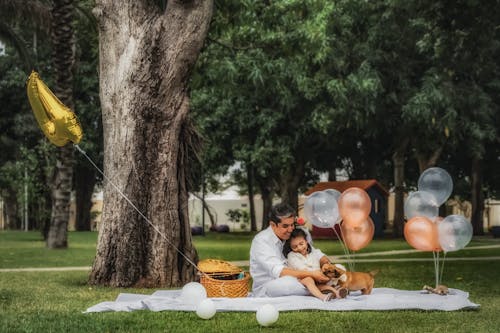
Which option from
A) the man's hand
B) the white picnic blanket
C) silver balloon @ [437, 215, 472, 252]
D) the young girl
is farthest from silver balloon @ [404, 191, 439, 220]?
the man's hand

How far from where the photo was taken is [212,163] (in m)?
38.0

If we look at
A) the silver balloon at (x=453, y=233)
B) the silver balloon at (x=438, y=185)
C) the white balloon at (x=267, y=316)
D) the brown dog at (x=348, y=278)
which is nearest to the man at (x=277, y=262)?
the brown dog at (x=348, y=278)

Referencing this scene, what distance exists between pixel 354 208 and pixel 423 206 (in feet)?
3.19

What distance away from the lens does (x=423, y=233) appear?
1041 cm

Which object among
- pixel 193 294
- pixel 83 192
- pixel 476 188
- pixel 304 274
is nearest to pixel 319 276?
pixel 304 274

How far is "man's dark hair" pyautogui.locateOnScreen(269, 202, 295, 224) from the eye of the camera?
32.0ft

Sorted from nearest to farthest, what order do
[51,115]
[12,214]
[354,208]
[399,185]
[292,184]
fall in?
[354,208] < [51,115] < [399,185] < [292,184] < [12,214]

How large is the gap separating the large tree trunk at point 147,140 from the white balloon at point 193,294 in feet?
9.81

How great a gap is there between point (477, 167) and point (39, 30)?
21404 mm

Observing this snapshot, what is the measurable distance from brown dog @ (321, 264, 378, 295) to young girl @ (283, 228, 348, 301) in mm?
127

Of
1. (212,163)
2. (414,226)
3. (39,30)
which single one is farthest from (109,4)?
(212,163)

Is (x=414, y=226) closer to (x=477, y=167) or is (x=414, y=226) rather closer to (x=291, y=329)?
(x=291, y=329)

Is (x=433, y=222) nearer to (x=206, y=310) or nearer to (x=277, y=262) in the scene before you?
(x=277, y=262)

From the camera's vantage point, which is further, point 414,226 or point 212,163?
point 212,163
